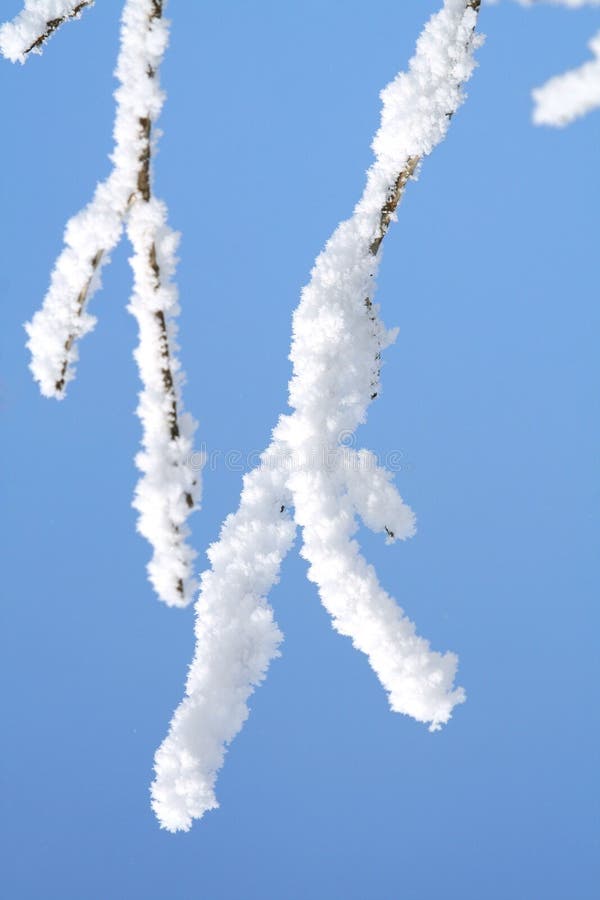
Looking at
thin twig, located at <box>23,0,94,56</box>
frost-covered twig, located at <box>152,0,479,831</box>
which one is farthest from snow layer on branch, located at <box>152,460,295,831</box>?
thin twig, located at <box>23,0,94,56</box>

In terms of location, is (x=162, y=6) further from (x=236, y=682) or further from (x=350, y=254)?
(x=236, y=682)

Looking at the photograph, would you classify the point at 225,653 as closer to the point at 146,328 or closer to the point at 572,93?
the point at 146,328

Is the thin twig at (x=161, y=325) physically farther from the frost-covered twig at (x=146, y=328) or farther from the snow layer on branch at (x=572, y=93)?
the snow layer on branch at (x=572, y=93)

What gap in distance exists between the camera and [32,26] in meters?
0.26

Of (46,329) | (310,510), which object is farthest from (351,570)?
(46,329)

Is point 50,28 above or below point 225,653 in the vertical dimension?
above

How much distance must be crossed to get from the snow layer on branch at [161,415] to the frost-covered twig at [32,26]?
7 cm

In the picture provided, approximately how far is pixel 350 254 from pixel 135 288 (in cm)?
8

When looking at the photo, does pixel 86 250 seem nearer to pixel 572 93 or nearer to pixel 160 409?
pixel 160 409

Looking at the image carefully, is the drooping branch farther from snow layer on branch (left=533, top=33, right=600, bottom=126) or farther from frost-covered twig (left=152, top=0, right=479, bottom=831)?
snow layer on branch (left=533, top=33, right=600, bottom=126)

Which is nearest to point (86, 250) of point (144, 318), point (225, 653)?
point (144, 318)

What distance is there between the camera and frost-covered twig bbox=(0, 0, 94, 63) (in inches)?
10.1

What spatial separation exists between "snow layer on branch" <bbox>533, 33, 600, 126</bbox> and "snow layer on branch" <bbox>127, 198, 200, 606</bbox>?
0.56 feet

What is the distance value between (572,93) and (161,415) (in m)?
0.21
